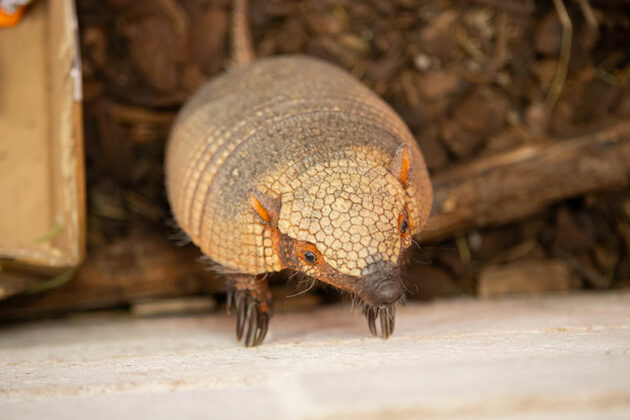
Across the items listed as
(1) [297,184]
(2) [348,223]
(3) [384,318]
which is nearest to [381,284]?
(2) [348,223]

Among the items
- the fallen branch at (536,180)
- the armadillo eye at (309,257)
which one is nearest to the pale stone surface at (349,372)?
the armadillo eye at (309,257)

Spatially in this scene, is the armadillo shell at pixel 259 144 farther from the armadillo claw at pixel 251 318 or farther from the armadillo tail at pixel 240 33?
the armadillo tail at pixel 240 33

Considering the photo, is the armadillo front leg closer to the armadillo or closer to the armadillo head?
the armadillo

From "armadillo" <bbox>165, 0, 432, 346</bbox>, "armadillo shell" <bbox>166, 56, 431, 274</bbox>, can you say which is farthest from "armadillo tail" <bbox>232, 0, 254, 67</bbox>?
"armadillo shell" <bbox>166, 56, 431, 274</bbox>

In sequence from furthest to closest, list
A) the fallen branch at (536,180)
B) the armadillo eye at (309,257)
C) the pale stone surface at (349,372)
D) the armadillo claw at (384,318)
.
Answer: the fallen branch at (536,180) < the armadillo claw at (384,318) < the armadillo eye at (309,257) < the pale stone surface at (349,372)

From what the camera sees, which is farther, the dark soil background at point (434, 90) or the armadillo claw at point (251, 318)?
the dark soil background at point (434, 90)

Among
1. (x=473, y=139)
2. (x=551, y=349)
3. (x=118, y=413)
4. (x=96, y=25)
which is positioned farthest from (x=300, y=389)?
(x=96, y=25)
